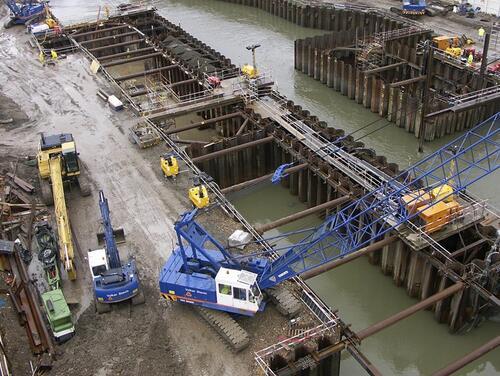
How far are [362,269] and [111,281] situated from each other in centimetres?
1263

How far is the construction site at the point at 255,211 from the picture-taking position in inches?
821

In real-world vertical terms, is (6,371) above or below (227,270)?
below

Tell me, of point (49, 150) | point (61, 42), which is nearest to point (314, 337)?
point (49, 150)

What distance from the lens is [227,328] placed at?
66.9 feet

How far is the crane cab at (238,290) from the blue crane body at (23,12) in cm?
5268

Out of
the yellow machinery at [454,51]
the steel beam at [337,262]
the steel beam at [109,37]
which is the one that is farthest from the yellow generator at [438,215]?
the steel beam at [109,37]

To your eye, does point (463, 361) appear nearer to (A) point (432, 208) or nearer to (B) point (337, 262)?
(B) point (337, 262)

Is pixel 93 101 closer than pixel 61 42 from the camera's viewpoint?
Yes

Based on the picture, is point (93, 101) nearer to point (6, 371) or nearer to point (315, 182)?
point (315, 182)

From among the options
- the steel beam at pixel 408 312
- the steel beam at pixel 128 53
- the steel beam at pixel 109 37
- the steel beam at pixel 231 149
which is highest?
the steel beam at pixel 109 37

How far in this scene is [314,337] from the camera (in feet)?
66.1

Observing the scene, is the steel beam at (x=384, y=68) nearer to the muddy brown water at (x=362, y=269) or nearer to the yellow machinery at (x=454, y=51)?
the muddy brown water at (x=362, y=269)

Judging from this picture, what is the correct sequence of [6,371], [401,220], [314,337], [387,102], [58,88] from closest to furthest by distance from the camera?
[6,371] → [314,337] → [401,220] → [387,102] → [58,88]

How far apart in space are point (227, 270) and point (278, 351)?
3.45m
